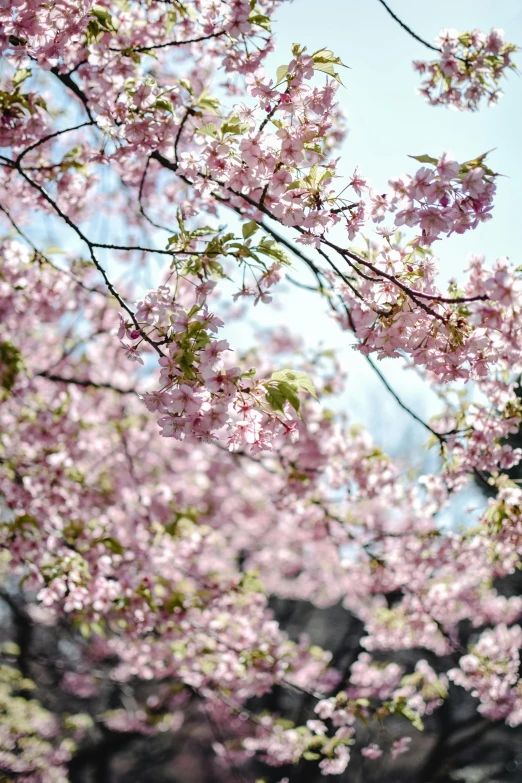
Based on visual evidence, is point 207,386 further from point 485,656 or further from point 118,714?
point 118,714

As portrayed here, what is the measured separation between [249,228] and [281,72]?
0.57 m

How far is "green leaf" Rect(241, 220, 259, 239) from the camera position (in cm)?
192

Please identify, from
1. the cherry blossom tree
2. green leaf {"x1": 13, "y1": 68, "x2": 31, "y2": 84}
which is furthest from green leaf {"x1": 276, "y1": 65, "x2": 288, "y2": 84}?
green leaf {"x1": 13, "y1": 68, "x2": 31, "y2": 84}

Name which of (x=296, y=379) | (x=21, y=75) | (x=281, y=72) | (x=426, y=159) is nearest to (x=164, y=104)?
(x=281, y=72)

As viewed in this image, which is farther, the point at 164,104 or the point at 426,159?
Answer: the point at 164,104

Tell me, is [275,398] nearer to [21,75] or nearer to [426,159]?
[426,159]

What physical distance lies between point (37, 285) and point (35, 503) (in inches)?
67.1

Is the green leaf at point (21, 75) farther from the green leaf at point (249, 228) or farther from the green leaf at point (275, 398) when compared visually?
the green leaf at point (275, 398)

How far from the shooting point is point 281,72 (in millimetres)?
1897

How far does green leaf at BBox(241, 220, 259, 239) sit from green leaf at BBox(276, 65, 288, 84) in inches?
20.8

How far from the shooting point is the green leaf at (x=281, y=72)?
188cm

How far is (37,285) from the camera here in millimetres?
4148

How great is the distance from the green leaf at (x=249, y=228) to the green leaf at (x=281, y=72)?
20.8 inches

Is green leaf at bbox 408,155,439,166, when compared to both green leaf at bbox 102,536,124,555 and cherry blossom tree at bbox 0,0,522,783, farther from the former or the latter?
green leaf at bbox 102,536,124,555
